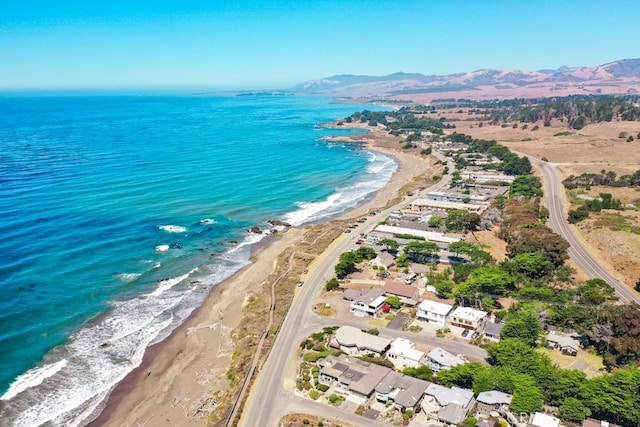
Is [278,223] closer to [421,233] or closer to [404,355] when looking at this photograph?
[421,233]

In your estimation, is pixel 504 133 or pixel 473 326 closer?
pixel 473 326

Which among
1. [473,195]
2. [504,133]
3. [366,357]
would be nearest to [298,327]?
[366,357]

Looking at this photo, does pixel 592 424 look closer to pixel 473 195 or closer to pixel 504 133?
pixel 473 195

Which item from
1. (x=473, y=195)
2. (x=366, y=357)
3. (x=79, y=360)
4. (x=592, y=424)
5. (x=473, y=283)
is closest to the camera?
(x=592, y=424)

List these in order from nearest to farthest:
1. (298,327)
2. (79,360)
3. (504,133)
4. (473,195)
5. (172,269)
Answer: (79,360) < (298,327) < (172,269) < (473,195) < (504,133)

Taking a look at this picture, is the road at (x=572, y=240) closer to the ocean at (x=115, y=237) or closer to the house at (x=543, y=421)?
the house at (x=543, y=421)
